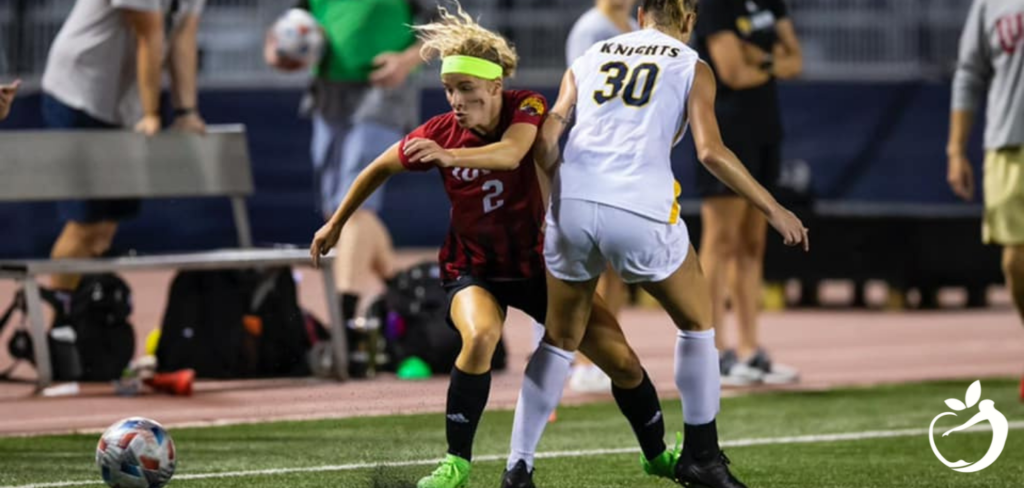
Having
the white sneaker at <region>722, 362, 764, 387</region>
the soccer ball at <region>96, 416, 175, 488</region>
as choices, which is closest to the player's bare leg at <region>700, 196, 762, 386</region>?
the white sneaker at <region>722, 362, 764, 387</region>

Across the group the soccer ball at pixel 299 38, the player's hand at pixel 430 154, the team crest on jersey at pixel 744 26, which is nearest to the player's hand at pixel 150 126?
the soccer ball at pixel 299 38

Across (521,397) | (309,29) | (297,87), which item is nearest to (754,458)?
(521,397)

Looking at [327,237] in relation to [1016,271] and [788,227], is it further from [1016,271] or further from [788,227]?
[1016,271]

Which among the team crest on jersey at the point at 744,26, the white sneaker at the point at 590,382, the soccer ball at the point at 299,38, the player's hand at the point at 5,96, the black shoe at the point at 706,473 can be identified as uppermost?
the player's hand at the point at 5,96

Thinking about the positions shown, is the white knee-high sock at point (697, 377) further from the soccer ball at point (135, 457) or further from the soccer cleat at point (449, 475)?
the soccer ball at point (135, 457)

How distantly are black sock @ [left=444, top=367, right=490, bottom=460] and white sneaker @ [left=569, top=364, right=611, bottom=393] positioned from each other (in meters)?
4.07

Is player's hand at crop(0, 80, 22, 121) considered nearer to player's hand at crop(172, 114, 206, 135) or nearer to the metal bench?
the metal bench

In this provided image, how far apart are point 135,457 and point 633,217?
1.83 metres

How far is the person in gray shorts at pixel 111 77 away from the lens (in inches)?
421

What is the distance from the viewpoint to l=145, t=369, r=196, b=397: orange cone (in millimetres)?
10695

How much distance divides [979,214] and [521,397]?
11.1m

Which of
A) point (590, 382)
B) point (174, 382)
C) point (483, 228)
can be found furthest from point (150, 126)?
point (483, 228)

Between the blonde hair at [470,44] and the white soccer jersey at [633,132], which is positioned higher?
the blonde hair at [470,44]

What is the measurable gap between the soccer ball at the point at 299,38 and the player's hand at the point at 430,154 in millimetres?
5413
